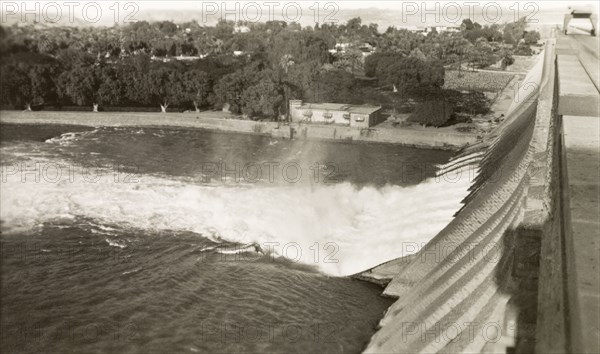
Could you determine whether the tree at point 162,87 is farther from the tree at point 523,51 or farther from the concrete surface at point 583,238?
the tree at point 523,51

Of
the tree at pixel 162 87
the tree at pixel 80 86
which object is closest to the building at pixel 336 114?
the tree at pixel 162 87

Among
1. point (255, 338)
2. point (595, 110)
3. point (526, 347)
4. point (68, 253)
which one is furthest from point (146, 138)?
point (526, 347)

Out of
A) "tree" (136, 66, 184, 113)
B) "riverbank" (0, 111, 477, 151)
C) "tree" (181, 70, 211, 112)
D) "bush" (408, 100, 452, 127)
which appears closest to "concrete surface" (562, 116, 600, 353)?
"riverbank" (0, 111, 477, 151)

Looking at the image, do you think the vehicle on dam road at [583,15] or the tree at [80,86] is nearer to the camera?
the tree at [80,86]

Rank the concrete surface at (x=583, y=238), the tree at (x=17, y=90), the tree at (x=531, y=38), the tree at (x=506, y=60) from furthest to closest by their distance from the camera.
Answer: the tree at (x=531, y=38)
the tree at (x=506, y=60)
the tree at (x=17, y=90)
the concrete surface at (x=583, y=238)

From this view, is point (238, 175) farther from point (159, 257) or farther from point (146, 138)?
point (146, 138)

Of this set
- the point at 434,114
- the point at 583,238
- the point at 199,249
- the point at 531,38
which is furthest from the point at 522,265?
the point at 531,38

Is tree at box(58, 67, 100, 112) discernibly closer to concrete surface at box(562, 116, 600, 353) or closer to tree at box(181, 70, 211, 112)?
tree at box(181, 70, 211, 112)
